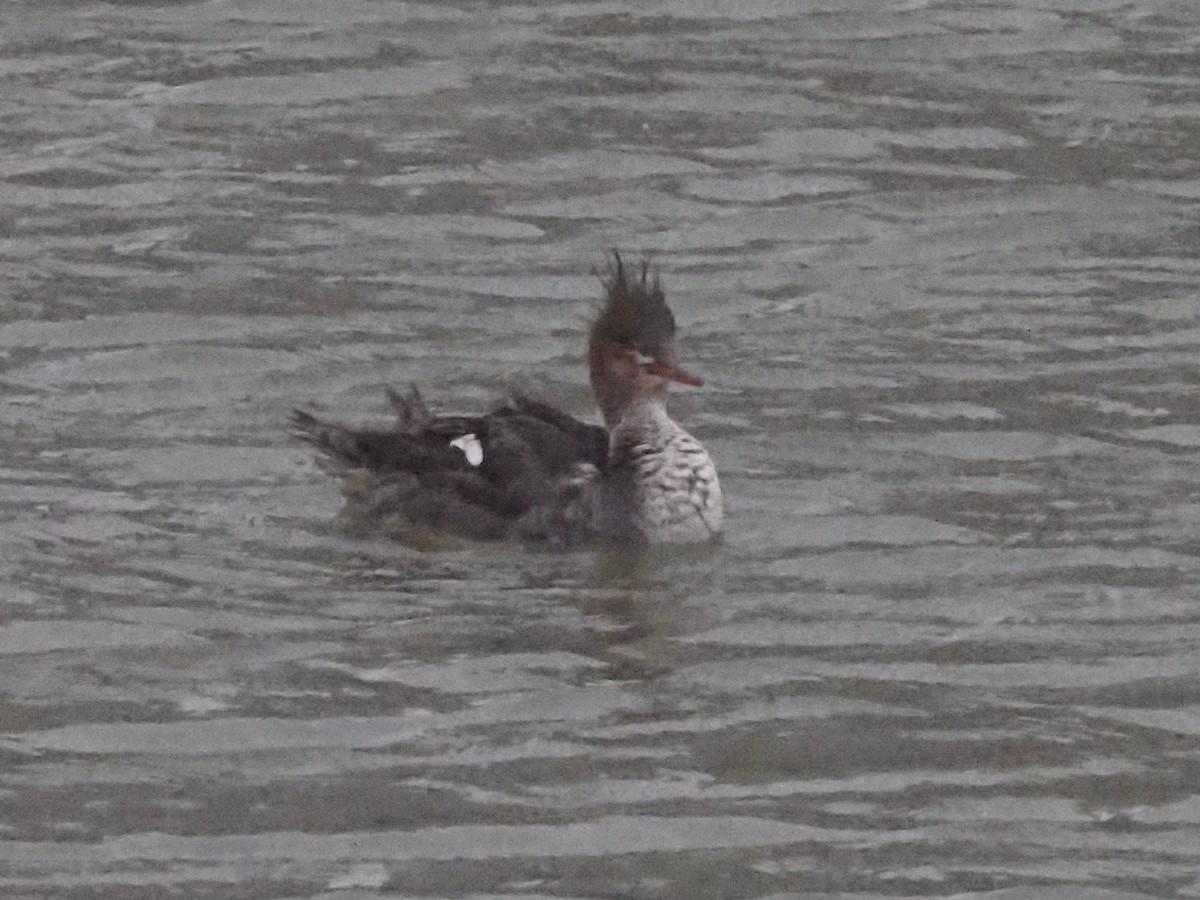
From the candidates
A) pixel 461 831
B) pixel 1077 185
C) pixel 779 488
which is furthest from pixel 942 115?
pixel 461 831

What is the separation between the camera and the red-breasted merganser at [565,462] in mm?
12453

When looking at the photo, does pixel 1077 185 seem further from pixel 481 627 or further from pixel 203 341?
pixel 481 627

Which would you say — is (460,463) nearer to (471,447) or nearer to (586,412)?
(471,447)

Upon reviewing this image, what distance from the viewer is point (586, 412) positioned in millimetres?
14023

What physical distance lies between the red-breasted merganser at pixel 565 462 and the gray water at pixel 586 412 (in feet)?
0.48

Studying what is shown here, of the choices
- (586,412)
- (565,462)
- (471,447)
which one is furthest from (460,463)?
(586,412)

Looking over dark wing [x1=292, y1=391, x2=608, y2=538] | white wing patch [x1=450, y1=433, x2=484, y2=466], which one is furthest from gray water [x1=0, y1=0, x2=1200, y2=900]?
white wing patch [x1=450, y1=433, x2=484, y2=466]

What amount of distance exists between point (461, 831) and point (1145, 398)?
183 inches

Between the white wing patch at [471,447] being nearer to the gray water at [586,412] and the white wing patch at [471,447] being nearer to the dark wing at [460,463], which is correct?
the dark wing at [460,463]

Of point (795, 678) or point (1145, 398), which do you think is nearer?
point (795, 678)

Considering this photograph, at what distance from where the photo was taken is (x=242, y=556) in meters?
12.0

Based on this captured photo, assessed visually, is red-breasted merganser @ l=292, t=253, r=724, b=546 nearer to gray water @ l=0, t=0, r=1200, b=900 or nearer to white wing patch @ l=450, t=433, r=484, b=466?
white wing patch @ l=450, t=433, r=484, b=466

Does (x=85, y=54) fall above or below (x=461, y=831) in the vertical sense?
above

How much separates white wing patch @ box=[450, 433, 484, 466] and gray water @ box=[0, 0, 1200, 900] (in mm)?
278
